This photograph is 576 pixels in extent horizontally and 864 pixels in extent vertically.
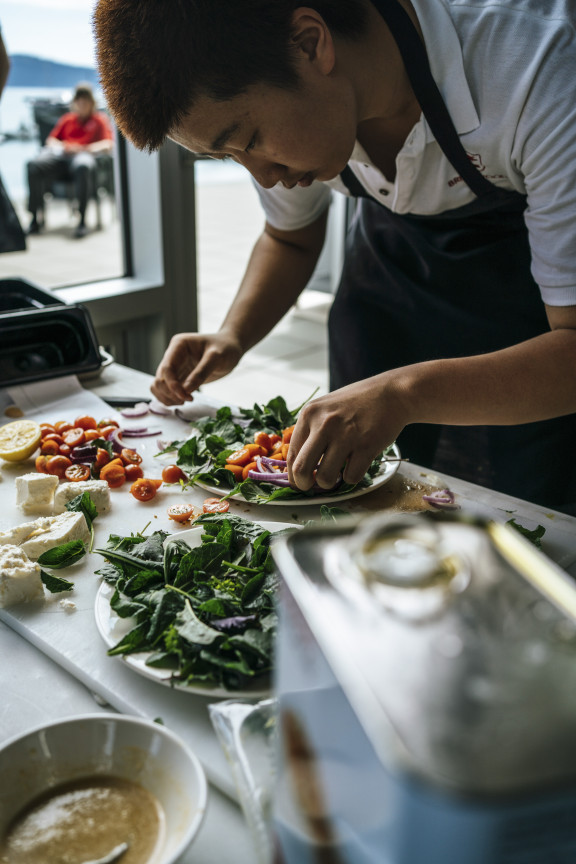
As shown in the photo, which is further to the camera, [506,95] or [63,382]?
[63,382]

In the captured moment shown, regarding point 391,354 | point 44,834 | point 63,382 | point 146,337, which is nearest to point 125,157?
point 146,337

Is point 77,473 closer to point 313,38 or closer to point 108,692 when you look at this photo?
point 108,692

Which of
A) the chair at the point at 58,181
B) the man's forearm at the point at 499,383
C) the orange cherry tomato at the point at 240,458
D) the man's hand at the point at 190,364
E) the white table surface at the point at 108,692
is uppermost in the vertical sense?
the chair at the point at 58,181

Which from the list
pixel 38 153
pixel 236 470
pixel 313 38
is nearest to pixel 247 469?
pixel 236 470

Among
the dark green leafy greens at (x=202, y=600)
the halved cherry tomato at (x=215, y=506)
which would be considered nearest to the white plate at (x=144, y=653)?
the dark green leafy greens at (x=202, y=600)

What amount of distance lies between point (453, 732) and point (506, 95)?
1.06 m

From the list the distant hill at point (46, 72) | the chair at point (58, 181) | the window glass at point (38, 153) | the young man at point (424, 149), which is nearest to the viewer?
the young man at point (424, 149)

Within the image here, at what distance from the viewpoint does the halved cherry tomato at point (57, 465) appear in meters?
1.42

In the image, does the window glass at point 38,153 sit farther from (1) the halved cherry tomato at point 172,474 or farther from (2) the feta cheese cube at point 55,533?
(2) the feta cheese cube at point 55,533

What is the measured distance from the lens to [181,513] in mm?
1236

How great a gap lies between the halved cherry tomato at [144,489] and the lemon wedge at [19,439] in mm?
270

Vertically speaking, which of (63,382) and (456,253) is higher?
(456,253)

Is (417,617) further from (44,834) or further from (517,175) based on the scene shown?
(517,175)

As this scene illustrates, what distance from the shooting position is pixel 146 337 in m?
2.96
